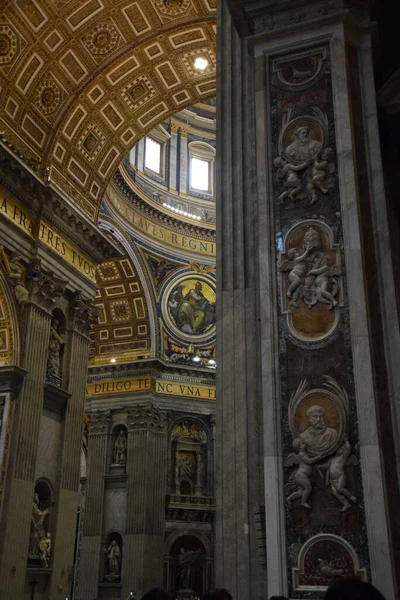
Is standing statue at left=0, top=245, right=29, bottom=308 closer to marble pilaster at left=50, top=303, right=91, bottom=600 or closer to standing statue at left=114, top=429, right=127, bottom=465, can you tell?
marble pilaster at left=50, top=303, right=91, bottom=600

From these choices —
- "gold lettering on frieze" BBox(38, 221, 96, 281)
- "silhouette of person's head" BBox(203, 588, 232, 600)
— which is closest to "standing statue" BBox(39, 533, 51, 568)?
"gold lettering on frieze" BBox(38, 221, 96, 281)

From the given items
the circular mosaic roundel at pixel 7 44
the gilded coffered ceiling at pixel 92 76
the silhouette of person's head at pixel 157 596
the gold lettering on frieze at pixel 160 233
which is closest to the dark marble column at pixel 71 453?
the gilded coffered ceiling at pixel 92 76

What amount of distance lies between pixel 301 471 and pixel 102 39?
41.3 ft

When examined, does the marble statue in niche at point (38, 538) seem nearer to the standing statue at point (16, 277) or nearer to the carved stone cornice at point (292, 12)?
the standing statue at point (16, 277)

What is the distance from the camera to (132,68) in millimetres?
16344

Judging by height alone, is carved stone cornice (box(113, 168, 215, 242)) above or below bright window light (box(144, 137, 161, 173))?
below

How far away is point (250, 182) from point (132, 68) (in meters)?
9.89

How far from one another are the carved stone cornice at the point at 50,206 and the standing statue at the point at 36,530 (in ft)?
19.6

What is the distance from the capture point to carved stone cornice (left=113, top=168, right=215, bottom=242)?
78.6ft

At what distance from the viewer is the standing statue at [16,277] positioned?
45.3 feet

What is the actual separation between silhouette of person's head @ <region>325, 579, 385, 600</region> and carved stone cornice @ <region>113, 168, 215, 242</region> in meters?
21.9

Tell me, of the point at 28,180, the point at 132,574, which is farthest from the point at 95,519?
the point at 28,180

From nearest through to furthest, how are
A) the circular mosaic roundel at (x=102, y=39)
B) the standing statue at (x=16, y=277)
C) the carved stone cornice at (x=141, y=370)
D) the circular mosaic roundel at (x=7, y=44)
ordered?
the standing statue at (x=16, y=277) → the circular mosaic roundel at (x=7, y=44) → the circular mosaic roundel at (x=102, y=39) → the carved stone cornice at (x=141, y=370)

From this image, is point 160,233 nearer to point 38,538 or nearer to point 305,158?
point 38,538
